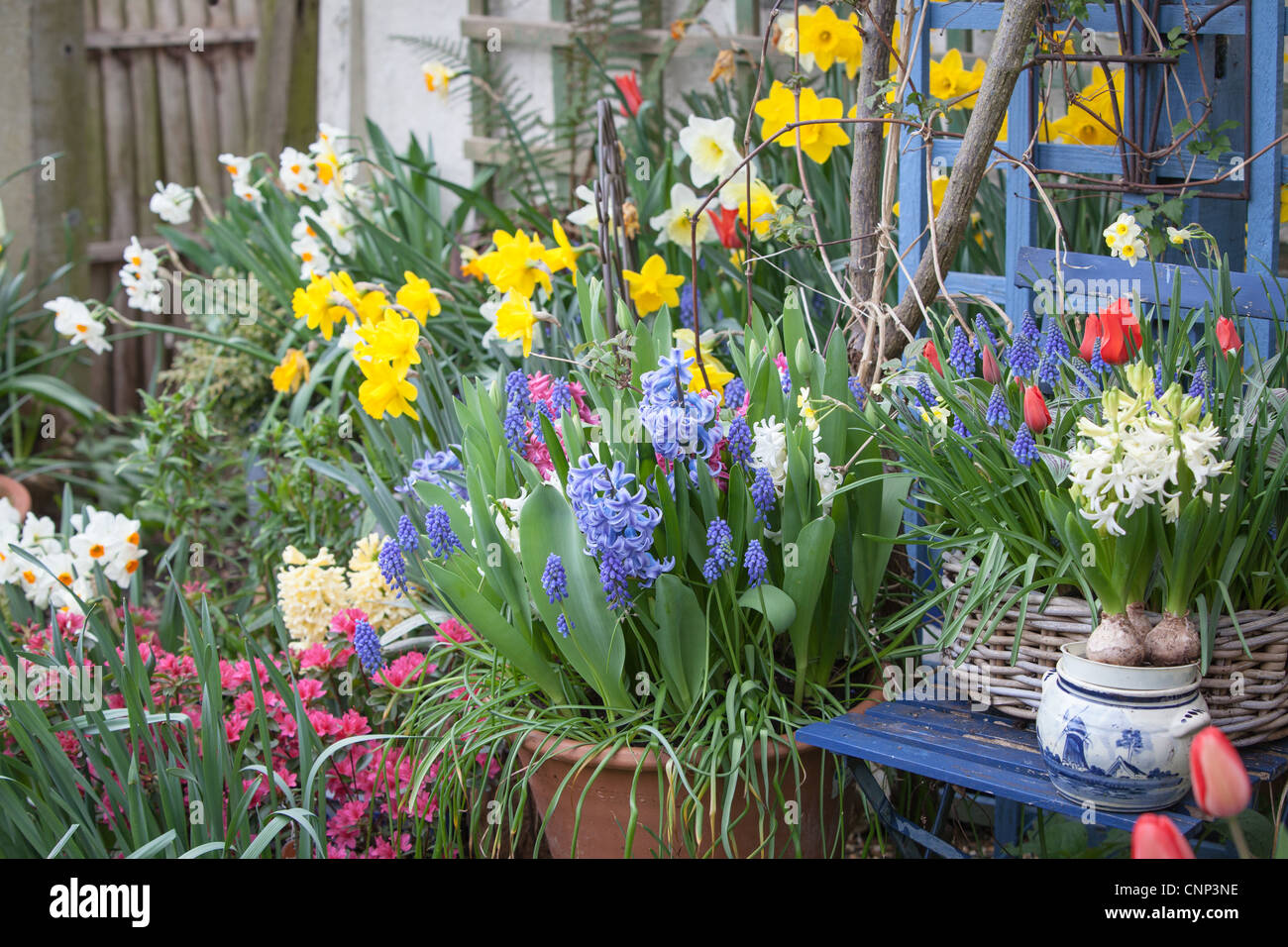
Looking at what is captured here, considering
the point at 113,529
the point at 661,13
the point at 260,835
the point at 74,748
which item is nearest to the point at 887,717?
the point at 260,835

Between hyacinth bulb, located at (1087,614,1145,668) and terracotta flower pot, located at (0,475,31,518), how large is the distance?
7.94 feet

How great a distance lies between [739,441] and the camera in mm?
1491

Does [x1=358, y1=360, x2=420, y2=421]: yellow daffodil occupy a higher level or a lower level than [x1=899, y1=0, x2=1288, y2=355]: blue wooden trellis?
lower

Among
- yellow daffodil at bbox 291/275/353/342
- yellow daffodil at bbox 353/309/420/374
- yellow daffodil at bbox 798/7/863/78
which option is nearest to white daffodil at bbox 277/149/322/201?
yellow daffodil at bbox 291/275/353/342

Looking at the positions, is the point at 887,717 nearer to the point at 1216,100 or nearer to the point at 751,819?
the point at 751,819

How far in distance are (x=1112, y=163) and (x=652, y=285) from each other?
31.3 inches

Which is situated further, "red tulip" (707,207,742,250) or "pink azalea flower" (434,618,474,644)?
"red tulip" (707,207,742,250)

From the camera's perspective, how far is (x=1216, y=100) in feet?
5.90

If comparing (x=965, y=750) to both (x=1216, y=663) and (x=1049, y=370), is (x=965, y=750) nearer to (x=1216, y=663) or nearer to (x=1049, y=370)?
(x=1216, y=663)

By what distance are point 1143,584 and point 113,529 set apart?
70.7 inches

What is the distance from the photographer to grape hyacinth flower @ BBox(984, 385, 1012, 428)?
1.39 meters

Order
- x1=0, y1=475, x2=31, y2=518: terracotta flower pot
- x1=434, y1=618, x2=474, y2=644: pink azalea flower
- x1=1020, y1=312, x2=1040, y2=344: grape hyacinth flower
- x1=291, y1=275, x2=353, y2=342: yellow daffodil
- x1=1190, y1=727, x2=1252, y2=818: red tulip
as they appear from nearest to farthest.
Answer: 1. x1=1190, y1=727, x2=1252, y2=818: red tulip
2. x1=1020, y1=312, x2=1040, y2=344: grape hyacinth flower
3. x1=434, y1=618, x2=474, y2=644: pink azalea flower
4. x1=291, y1=275, x2=353, y2=342: yellow daffodil
5. x1=0, y1=475, x2=31, y2=518: terracotta flower pot

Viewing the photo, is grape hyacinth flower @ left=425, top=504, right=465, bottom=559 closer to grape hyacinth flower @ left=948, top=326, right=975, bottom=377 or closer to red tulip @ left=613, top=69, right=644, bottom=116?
grape hyacinth flower @ left=948, top=326, right=975, bottom=377

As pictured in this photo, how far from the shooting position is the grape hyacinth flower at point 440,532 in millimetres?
1561
